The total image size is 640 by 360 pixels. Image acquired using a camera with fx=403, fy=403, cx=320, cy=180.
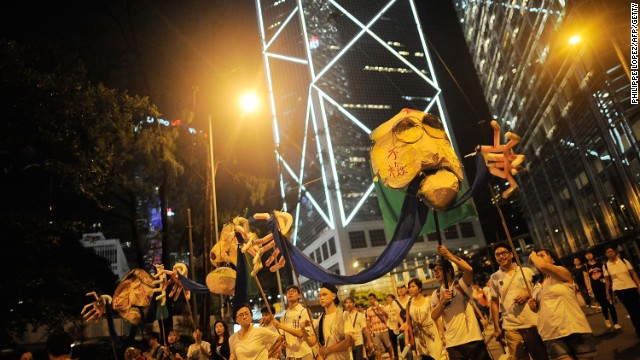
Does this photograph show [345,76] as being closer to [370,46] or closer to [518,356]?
[370,46]

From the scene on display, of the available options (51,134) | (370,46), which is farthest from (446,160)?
(370,46)

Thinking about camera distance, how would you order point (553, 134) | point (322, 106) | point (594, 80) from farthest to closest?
point (322, 106)
point (553, 134)
point (594, 80)

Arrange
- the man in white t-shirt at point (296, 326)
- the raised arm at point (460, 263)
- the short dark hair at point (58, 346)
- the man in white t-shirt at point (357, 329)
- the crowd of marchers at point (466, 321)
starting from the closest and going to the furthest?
the short dark hair at point (58, 346)
the crowd of marchers at point (466, 321)
the raised arm at point (460, 263)
the man in white t-shirt at point (296, 326)
the man in white t-shirt at point (357, 329)

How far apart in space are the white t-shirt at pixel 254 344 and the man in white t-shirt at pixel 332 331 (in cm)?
52

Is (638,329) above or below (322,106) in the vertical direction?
below

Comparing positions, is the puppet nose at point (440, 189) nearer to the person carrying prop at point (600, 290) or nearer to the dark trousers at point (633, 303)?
the dark trousers at point (633, 303)

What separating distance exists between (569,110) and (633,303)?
737 inches

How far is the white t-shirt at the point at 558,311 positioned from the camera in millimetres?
3807

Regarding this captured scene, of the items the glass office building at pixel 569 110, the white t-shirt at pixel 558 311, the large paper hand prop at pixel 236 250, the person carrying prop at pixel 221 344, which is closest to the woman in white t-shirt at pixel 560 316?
the white t-shirt at pixel 558 311

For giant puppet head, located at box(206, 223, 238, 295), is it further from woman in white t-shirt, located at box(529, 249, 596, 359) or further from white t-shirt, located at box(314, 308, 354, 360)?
woman in white t-shirt, located at box(529, 249, 596, 359)

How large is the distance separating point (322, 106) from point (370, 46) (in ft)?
61.4

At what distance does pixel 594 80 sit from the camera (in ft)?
59.2

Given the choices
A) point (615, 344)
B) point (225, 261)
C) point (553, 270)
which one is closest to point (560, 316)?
point (553, 270)

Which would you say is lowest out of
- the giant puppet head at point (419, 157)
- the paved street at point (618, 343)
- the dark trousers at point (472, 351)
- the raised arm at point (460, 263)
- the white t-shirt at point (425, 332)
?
the paved street at point (618, 343)
